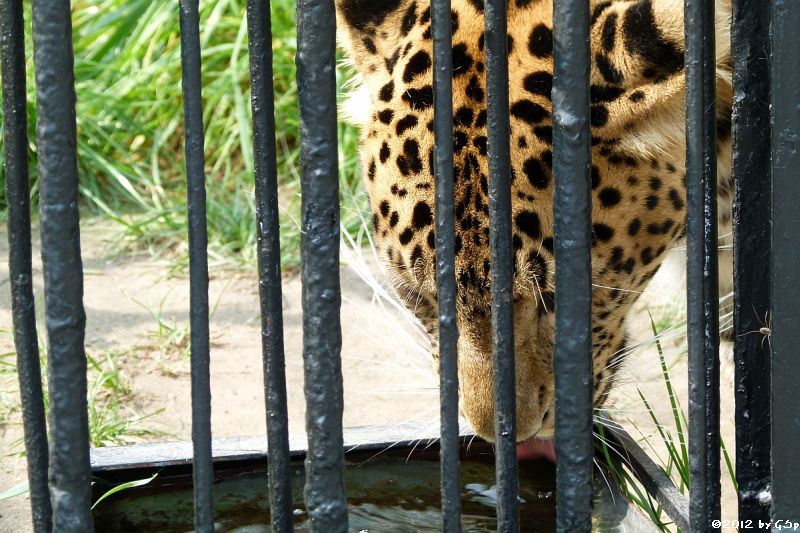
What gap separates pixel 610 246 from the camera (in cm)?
323

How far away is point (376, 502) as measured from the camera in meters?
3.33

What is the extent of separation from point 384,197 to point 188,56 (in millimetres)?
1514

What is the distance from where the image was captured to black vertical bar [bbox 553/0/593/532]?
1.85 meters

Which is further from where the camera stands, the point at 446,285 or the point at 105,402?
the point at 105,402

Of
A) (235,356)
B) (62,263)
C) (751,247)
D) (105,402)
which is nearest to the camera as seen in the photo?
(62,263)

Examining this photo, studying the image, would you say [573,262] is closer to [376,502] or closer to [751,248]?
[751,248]

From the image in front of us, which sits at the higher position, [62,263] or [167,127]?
[167,127]

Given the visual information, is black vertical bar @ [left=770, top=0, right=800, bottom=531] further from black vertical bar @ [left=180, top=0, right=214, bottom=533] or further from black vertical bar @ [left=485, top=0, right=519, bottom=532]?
black vertical bar @ [left=180, top=0, right=214, bottom=533]

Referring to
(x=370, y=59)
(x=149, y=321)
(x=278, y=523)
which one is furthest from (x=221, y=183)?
(x=278, y=523)

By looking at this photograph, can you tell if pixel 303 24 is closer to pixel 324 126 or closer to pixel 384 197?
pixel 324 126

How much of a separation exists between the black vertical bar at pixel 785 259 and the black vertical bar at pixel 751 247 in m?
0.09

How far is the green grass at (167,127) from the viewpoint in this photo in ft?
19.9

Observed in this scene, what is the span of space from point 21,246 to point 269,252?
0.42 metres

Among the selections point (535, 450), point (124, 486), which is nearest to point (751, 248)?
point (535, 450)
